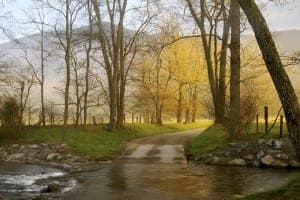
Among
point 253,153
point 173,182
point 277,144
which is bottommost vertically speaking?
point 173,182

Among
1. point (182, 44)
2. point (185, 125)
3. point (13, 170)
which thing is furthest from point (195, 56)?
point (13, 170)

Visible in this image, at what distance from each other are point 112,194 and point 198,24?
2130 cm

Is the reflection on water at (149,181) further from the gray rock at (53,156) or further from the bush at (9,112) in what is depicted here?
the bush at (9,112)

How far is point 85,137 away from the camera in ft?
101

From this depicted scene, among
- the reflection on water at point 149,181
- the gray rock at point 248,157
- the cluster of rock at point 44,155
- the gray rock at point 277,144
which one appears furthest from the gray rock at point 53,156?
the gray rock at point 277,144

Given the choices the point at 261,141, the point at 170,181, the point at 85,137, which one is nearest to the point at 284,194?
the point at 170,181

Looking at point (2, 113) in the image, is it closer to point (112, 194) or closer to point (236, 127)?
point (236, 127)

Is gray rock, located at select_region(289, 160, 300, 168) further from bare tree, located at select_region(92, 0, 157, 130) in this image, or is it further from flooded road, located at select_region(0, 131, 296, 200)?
bare tree, located at select_region(92, 0, 157, 130)

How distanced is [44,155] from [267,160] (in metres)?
11.0

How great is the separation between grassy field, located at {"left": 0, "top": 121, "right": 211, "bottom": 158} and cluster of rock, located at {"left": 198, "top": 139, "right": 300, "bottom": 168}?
584cm

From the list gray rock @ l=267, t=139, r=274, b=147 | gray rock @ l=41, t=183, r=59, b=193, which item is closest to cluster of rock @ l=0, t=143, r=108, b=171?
gray rock @ l=41, t=183, r=59, b=193

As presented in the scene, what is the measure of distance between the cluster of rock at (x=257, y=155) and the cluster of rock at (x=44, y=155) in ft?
19.2

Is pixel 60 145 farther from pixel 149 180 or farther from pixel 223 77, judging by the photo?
pixel 223 77

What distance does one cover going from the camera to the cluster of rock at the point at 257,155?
63.9 feet
